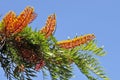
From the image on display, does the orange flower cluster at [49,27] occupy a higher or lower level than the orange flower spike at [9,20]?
higher

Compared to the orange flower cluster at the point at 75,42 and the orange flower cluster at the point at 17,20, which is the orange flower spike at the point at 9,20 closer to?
the orange flower cluster at the point at 17,20

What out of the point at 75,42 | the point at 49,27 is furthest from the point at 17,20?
the point at 75,42

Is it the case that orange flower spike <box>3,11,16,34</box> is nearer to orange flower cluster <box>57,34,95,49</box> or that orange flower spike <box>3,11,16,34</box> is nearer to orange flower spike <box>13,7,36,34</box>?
orange flower spike <box>13,7,36,34</box>

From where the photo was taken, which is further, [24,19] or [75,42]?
[75,42]

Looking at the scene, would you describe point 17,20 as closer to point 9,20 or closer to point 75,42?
point 9,20

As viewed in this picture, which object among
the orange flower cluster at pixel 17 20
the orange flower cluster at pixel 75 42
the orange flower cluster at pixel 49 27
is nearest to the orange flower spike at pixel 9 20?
the orange flower cluster at pixel 17 20

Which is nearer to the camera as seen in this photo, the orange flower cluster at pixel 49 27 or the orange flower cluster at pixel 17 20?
the orange flower cluster at pixel 17 20

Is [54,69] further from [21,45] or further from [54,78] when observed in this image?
[21,45]
